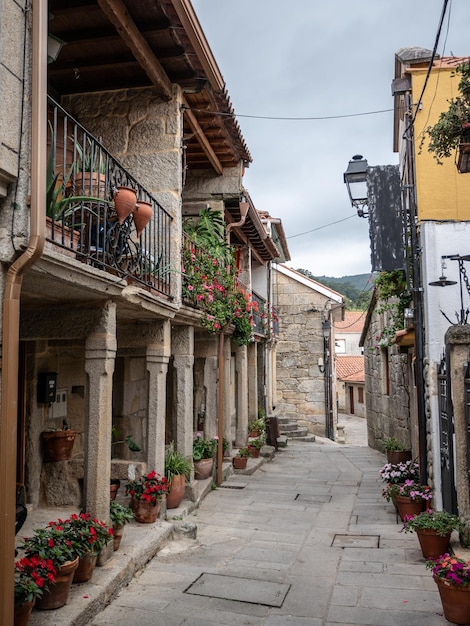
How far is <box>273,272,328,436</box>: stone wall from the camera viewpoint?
18891 millimetres

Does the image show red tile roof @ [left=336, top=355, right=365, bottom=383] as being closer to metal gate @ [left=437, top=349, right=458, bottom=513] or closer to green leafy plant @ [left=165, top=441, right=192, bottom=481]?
green leafy plant @ [left=165, top=441, right=192, bottom=481]

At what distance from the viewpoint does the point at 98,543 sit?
4375 mm

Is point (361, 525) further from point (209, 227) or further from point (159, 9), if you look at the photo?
point (159, 9)

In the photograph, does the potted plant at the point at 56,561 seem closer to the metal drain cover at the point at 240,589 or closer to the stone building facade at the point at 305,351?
the metal drain cover at the point at 240,589

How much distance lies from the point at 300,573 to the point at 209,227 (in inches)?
220

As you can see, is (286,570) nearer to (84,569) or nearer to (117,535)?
(117,535)

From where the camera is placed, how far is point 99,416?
16.2 ft

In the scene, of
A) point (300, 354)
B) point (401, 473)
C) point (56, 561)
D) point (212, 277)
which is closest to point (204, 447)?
point (212, 277)

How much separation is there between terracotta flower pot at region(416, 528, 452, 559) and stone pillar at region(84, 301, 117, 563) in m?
2.92

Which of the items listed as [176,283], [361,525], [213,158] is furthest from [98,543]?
[213,158]

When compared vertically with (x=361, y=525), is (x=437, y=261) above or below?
above

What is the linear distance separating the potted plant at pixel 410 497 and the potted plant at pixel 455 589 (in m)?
2.62

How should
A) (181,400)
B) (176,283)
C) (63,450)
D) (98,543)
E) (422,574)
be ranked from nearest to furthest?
1. (98,543)
2. (422,574)
3. (63,450)
4. (176,283)
5. (181,400)

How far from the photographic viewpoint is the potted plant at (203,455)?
8711 millimetres
